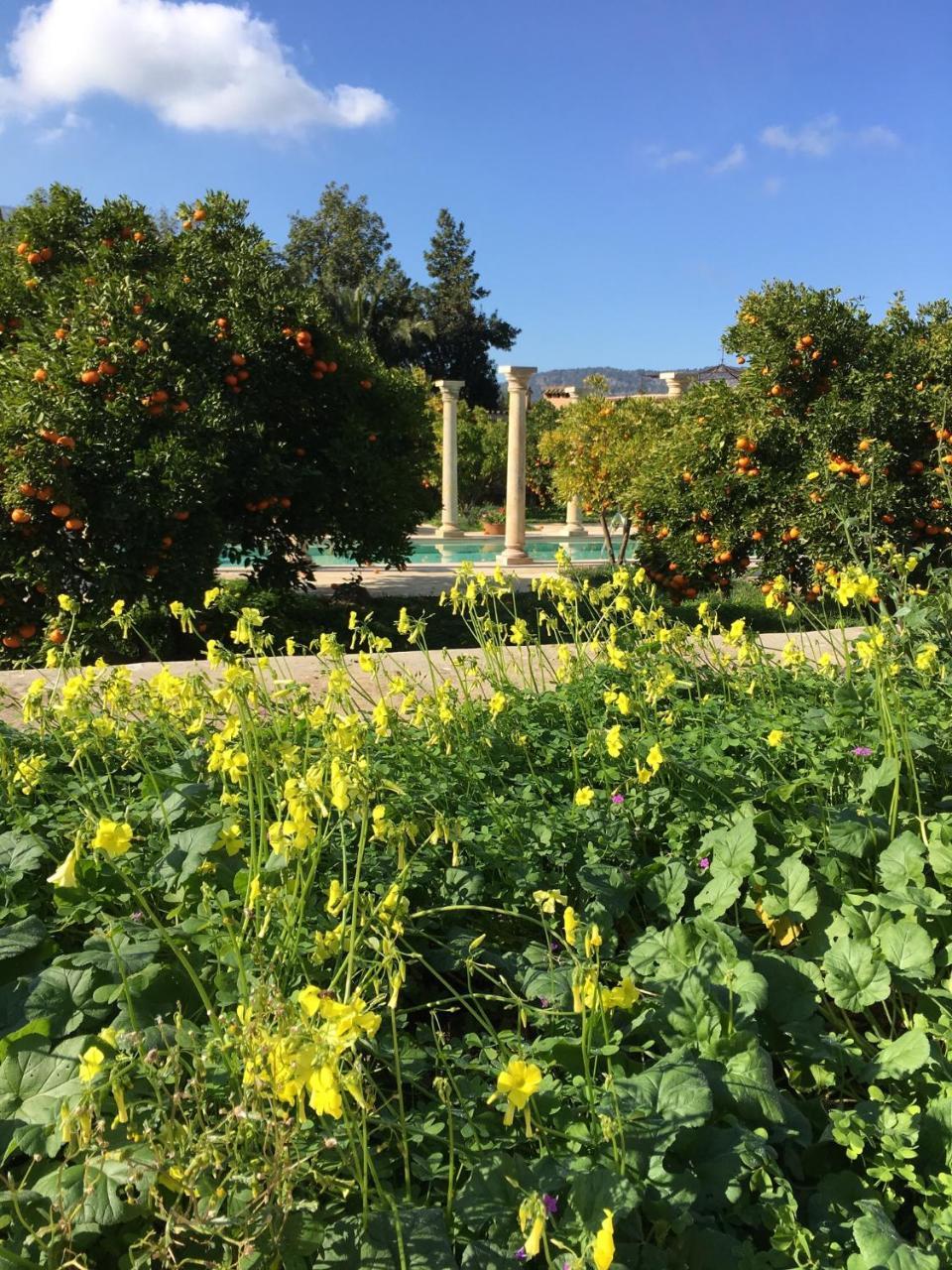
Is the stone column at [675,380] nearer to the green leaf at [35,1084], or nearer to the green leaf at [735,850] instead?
the green leaf at [735,850]

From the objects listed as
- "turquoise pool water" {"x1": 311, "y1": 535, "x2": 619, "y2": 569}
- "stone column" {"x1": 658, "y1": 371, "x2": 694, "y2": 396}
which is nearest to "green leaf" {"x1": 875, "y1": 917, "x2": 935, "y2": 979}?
"turquoise pool water" {"x1": 311, "y1": 535, "x2": 619, "y2": 569}

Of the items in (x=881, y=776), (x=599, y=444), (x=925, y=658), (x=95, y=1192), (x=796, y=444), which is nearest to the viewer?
(x=95, y=1192)

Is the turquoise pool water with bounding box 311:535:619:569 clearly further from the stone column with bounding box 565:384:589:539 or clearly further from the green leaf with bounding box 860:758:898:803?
the green leaf with bounding box 860:758:898:803

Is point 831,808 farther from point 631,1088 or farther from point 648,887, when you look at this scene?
point 631,1088

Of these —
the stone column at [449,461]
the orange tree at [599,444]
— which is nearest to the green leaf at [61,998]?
the orange tree at [599,444]

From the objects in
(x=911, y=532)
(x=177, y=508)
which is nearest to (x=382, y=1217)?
(x=177, y=508)

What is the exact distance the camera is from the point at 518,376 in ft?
52.4

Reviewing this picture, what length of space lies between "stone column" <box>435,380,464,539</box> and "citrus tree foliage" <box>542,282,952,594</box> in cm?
1171

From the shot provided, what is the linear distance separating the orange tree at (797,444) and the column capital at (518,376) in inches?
329

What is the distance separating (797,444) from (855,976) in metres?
6.06

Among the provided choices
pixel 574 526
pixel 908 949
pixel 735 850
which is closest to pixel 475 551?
pixel 574 526

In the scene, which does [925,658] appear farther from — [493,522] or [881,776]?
[493,522]

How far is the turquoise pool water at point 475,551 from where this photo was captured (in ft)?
57.5

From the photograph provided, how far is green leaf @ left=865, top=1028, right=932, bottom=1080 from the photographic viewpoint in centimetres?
150
